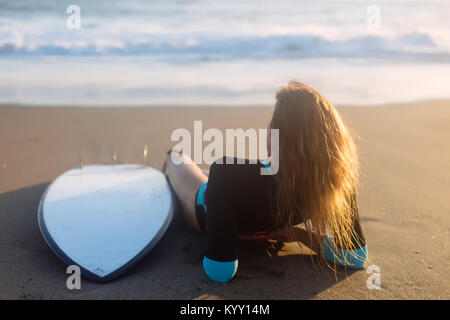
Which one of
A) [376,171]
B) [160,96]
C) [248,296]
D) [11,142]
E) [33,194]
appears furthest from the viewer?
[160,96]

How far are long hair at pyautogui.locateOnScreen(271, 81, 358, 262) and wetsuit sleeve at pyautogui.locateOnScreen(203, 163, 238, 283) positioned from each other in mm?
238

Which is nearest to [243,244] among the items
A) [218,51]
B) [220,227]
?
[220,227]

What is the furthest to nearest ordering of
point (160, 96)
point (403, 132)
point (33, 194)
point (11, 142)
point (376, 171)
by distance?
point (160, 96) < point (403, 132) < point (11, 142) < point (376, 171) < point (33, 194)

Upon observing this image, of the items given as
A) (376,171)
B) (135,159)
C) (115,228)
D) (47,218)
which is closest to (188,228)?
(115,228)

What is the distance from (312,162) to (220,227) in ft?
1.65

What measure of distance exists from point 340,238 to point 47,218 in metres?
1.63

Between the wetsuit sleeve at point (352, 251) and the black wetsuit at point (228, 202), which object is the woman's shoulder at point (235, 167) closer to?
the black wetsuit at point (228, 202)

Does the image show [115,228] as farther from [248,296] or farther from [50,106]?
[50,106]

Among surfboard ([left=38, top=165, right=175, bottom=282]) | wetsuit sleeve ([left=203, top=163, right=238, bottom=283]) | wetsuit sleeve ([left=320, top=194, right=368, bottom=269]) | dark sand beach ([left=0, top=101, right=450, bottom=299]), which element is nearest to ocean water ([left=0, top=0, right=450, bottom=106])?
dark sand beach ([left=0, top=101, right=450, bottom=299])

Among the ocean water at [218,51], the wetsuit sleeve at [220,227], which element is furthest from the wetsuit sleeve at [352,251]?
the ocean water at [218,51]

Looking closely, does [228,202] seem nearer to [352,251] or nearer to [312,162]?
[312,162]

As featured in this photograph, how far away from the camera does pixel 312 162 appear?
2104mm

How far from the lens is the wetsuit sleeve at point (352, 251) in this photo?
2426 millimetres

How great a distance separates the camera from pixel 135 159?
4.28m
